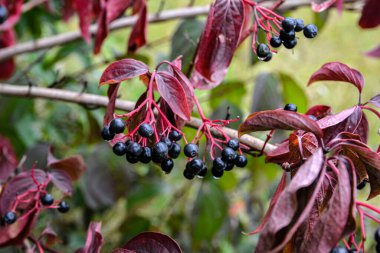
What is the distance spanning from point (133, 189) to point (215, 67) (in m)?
0.93

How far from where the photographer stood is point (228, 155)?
2.05ft

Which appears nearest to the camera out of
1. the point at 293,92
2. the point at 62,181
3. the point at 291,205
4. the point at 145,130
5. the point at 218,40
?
the point at 291,205

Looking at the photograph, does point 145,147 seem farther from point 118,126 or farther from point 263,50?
point 263,50

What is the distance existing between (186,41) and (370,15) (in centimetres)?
41

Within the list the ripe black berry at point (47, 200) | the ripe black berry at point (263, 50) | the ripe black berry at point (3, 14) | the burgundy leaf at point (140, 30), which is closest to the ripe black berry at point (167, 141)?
the ripe black berry at point (263, 50)

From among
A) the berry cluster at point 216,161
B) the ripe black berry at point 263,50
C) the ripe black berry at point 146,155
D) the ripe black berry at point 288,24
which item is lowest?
the berry cluster at point 216,161

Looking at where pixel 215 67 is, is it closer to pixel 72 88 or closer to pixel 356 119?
pixel 356 119

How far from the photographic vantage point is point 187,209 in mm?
1926

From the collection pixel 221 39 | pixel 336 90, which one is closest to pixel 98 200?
pixel 221 39

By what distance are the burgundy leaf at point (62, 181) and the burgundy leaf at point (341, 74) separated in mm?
413

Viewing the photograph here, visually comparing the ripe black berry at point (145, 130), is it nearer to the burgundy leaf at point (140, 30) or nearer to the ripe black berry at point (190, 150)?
the ripe black berry at point (190, 150)

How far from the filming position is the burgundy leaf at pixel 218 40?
70cm

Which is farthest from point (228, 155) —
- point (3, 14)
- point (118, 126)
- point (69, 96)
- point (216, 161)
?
point (3, 14)

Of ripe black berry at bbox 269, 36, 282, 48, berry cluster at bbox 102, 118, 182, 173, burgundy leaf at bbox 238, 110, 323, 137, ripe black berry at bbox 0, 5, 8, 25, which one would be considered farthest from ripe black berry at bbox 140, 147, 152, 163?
ripe black berry at bbox 0, 5, 8, 25
